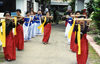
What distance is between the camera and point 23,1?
63.3ft

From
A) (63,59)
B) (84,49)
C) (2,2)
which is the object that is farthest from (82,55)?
(2,2)

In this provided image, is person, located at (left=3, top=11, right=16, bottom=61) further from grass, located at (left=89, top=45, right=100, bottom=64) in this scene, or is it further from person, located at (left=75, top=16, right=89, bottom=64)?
grass, located at (left=89, top=45, right=100, bottom=64)

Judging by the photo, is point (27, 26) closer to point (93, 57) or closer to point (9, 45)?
point (9, 45)

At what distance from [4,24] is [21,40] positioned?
1.96 metres

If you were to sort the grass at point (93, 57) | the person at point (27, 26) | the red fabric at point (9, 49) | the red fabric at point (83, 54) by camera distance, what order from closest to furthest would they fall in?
1. the red fabric at point (83, 54)
2. the red fabric at point (9, 49)
3. the grass at point (93, 57)
4. the person at point (27, 26)

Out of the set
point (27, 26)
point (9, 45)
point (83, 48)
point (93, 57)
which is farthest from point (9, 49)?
point (27, 26)

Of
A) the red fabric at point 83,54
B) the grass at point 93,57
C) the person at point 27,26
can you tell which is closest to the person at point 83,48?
the red fabric at point 83,54

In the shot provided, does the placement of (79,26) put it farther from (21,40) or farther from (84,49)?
(21,40)

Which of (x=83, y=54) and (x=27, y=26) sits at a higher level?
(x=27, y=26)

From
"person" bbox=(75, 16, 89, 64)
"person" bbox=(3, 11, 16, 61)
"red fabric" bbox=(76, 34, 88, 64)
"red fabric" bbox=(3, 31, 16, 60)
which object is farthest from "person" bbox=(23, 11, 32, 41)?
"red fabric" bbox=(76, 34, 88, 64)

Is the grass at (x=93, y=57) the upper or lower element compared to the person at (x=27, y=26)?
lower

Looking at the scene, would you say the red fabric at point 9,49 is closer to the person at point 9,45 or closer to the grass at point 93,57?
the person at point 9,45

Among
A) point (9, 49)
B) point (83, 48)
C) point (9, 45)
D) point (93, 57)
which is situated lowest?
point (93, 57)

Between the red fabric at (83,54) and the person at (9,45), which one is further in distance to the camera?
the person at (9,45)
